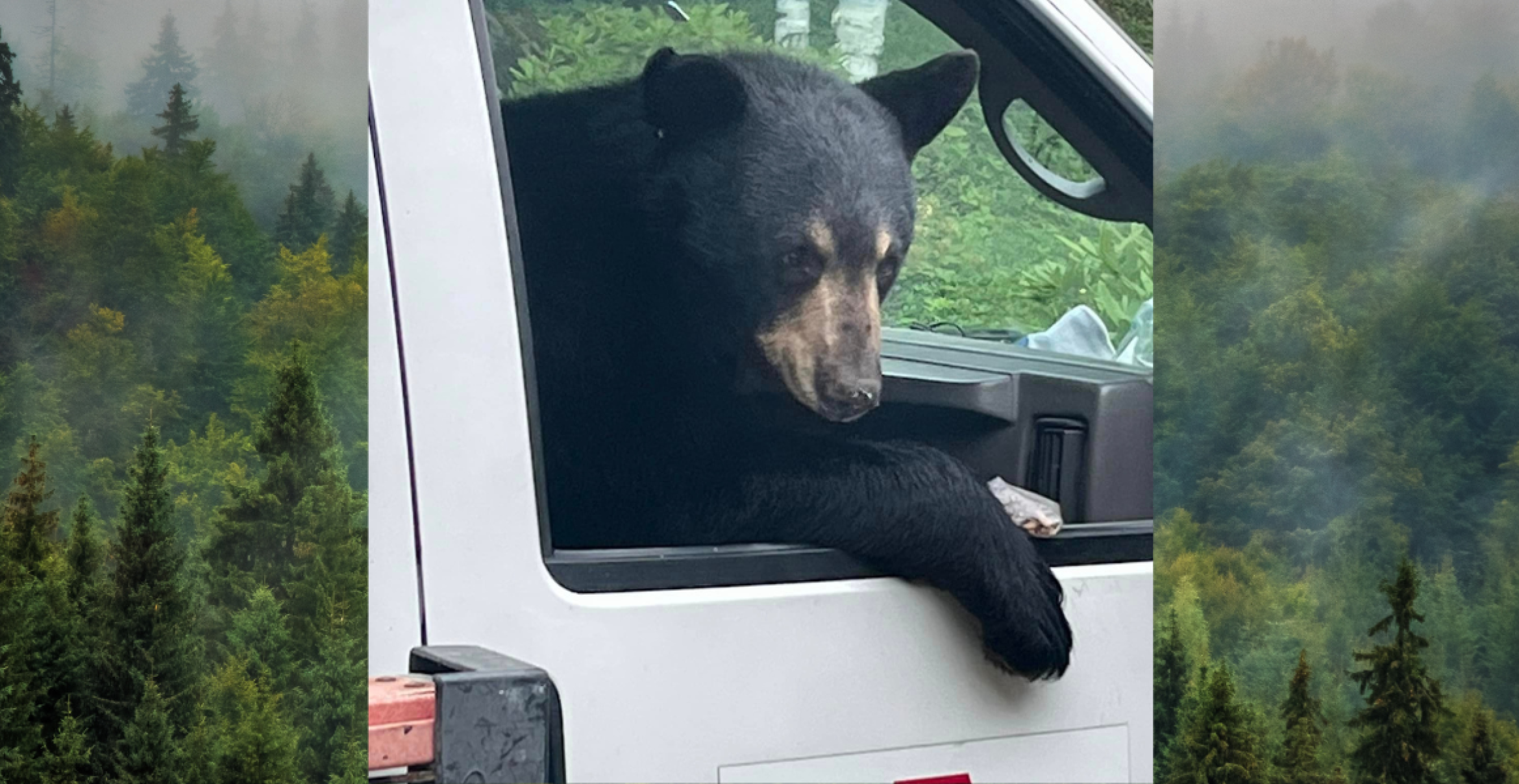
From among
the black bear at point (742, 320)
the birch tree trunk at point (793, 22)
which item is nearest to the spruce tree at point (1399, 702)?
the black bear at point (742, 320)

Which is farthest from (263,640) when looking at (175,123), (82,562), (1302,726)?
(1302,726)

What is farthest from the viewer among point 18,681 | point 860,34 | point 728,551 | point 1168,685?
point 1168,685

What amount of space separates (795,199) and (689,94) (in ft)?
0.64

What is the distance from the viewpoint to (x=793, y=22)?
1811 mm

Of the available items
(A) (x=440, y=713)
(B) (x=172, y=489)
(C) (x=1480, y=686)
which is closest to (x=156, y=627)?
(B) (x=172, y=489)

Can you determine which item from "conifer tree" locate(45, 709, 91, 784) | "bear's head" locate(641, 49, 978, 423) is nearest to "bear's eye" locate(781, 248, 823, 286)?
"bear's head" locate(641, 49, 978, 423)

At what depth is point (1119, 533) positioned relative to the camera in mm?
1971

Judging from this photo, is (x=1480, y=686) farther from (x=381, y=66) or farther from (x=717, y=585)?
(x=381, y=66)

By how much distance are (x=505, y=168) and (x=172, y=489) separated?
0.53 meters

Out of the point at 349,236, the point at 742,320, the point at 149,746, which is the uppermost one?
the point at 349,236

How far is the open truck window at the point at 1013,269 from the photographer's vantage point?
1.83 m

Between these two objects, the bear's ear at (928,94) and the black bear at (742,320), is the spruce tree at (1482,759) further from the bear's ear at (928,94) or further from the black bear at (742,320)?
the bear's ear at (928,94)

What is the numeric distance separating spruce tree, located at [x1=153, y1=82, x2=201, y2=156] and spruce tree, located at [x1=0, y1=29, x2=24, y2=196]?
5.8 inches

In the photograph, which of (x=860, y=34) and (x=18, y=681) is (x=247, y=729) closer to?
(x=18, y=681)
